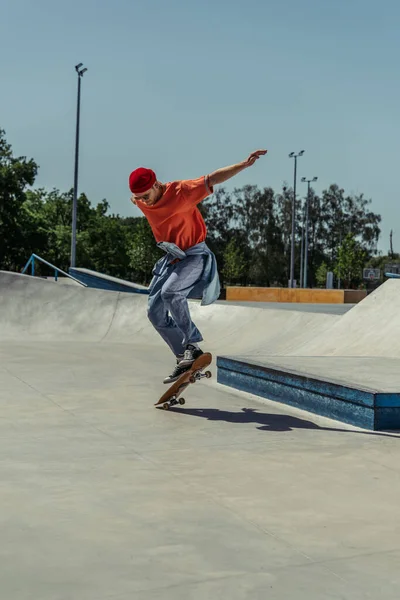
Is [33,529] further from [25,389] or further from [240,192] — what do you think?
[240,192]

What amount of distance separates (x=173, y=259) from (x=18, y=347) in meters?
5.67

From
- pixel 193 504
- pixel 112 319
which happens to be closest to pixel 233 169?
pixel 193 504

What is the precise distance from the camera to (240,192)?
8244 centimetres

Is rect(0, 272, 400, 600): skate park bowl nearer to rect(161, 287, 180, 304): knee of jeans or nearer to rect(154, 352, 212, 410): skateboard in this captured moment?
rect(154, 352, 212, 410): skateboard

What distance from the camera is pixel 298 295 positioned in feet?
122

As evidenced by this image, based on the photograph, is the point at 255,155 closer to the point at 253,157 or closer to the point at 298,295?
the point at 253,157

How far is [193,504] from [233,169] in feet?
9.77

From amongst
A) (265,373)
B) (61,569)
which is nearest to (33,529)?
(61,569)

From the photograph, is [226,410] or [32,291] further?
[32,291]

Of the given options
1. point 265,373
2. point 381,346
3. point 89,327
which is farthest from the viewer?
Result: point 89,327

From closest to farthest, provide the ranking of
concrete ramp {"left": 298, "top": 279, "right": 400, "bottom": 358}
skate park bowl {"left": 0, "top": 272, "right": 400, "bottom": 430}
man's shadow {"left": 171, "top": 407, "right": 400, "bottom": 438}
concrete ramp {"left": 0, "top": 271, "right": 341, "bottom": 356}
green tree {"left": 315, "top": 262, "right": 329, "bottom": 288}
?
1. man's shadow {"left": 171, "top": 407, "right": 400, "bottom": 438}
2. skate park bowl {"left": 0, "top": 272, "right": 400, "bottom": 430}
3. concrete ramp {"left": 298, "top": 279, "right": 400, "bottom": 358}
4. concrete ramp {"left": 0, "top": 271, "right": 341, "bottom": 356}
5. green tree {"left": 315, "top": 262, "right": 329, "bottom": 288}

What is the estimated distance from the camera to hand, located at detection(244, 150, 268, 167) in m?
5.47

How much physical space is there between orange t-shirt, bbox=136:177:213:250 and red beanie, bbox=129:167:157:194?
14 centimetres

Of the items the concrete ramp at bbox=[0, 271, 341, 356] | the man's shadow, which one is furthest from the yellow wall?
the man's shadow
